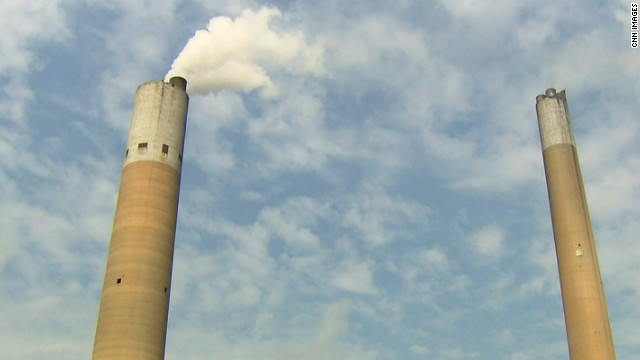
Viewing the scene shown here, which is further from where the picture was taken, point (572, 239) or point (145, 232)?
point (572, 239)

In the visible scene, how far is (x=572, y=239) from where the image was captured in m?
57.8

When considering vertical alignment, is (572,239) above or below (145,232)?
above

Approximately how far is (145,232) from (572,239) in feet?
114

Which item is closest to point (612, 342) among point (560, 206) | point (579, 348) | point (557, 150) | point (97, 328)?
point (579, 348)

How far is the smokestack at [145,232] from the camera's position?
4228 centimetres

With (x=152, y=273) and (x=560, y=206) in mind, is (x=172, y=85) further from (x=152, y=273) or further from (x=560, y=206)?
(x=560, y=206)

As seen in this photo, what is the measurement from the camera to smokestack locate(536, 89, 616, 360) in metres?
54.3

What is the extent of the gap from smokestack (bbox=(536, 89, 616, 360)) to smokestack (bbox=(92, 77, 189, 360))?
31887 mm

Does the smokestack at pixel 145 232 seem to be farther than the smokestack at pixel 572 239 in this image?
No

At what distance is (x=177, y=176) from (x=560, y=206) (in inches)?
1282

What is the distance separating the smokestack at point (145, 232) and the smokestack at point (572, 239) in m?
31.9

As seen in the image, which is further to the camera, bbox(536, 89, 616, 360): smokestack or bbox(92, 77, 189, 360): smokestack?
bbox(536, 89, 616, 360): smokestack

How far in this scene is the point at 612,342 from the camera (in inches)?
2143

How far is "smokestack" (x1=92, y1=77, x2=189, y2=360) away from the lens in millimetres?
42281
